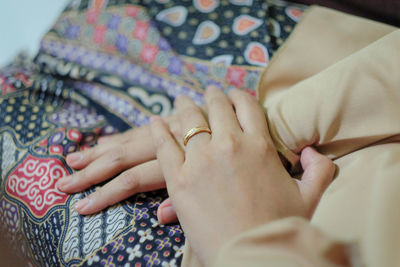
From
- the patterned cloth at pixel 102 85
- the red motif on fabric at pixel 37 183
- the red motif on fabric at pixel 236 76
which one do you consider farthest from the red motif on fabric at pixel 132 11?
the red motif on fabric at pixel 37 183

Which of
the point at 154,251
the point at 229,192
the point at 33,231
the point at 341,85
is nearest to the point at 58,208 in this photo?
the point at 33,231

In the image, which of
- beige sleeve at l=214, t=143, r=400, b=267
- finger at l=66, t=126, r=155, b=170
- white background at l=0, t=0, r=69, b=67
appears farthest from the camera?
white background at l=0, t=0, r=69, b=67

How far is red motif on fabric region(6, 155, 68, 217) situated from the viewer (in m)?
0.61

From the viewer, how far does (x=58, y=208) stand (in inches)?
23.5

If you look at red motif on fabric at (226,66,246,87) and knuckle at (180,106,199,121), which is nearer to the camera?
knuckle at (180,106,199,121)

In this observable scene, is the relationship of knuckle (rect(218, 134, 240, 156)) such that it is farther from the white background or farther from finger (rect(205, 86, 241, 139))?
the white background

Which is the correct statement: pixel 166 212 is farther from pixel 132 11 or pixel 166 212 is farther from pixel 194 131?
pixel 132 11

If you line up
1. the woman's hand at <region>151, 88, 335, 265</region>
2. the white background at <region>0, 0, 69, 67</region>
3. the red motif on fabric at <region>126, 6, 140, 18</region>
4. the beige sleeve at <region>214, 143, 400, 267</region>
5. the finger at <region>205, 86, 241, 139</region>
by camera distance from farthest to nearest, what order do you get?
1. the white background at <region>0, 0, 69, 67</region>
2. the red motif on fabric at <region>126, 6, 140, 18</region>
3. the finger at <region>205, 86, 241, 139</region>
4. the woman's hand at <region>151, 88, 335, 265</region>
5. the beige sleeve at <region>214, 143, 400, 267</region>

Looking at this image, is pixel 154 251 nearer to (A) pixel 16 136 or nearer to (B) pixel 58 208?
(B) pixel 58 208

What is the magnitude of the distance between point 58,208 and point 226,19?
48 centimetres

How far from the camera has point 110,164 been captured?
0.61 metres

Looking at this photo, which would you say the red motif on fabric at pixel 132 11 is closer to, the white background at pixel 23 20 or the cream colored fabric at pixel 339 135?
the cream colored fabric at pixel 339 135

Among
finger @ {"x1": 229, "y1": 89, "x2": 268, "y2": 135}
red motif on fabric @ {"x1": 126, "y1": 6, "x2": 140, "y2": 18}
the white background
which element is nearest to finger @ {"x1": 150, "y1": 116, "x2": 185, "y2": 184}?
finger @ {"x1": 229, "y1": 89, "x2": 268, "y2": 135}

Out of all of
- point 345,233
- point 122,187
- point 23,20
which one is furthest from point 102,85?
point 23,20
